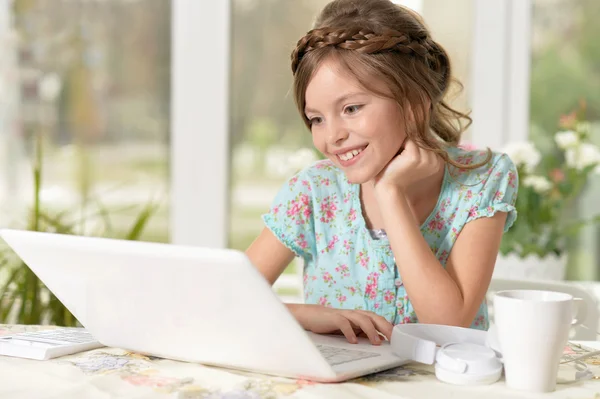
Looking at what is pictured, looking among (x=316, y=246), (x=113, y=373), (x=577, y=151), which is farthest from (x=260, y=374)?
(x=577, y=151)

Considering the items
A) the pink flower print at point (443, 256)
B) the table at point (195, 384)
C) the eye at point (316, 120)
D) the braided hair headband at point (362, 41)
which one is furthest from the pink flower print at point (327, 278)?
the table at point (195, 384)

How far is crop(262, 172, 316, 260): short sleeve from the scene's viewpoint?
164 centimetres

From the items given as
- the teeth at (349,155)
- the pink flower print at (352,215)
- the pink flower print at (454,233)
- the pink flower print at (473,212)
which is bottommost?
the pink flower print at (454,233)

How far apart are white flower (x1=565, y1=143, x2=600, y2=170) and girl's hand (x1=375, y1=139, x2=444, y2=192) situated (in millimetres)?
1186

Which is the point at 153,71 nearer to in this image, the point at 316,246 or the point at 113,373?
the point at 316,246

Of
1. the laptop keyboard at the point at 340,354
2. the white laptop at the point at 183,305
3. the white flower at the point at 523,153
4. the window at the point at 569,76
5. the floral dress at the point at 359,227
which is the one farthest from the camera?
the window at the point at 569,76

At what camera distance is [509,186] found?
62.4 inches

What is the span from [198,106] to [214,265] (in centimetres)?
198

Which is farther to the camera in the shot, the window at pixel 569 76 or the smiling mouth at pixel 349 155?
the window at pixel 569 76

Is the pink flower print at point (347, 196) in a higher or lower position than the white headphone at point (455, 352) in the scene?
higher

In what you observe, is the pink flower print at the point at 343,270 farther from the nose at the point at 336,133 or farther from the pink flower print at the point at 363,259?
the nose at the point at 336,133

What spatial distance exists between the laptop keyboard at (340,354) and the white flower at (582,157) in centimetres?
163

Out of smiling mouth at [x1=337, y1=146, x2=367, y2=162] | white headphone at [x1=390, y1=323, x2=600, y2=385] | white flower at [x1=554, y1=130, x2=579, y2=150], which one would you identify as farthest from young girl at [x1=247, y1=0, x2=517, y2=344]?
white flower at [x1=554, y1=130, x2=579, y2=150]

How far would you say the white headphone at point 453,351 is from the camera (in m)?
0.95
